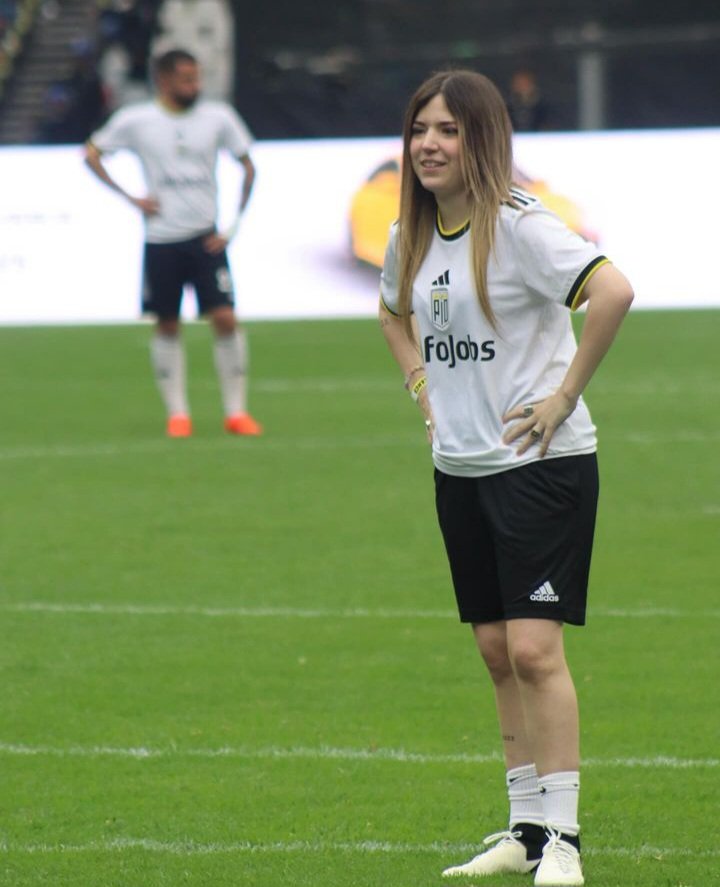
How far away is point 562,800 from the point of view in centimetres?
477

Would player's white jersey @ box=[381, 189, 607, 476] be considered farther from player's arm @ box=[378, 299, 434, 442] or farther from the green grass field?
the green grass field

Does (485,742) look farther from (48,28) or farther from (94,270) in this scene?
(48,28)

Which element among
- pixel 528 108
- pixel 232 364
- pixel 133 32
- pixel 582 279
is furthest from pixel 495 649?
pixel 133 32

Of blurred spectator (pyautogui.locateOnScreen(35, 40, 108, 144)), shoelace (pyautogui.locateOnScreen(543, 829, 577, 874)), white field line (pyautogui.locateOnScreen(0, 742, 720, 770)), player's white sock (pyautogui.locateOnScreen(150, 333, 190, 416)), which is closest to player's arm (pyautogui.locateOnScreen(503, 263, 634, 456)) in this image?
shoelace (pyautogui.locateOnScreen(543, 829, 577, 874))

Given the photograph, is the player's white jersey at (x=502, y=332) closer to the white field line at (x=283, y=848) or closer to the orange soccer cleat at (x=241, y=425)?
the white field line at (x=283, y=848)

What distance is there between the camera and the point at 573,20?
98.9 ft

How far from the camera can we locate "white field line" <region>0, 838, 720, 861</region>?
5.09 meters

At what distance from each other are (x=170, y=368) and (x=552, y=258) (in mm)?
8970

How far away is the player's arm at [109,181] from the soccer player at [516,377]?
8.77 metres

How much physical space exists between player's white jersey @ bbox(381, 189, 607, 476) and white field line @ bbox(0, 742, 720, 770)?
1.46 metres

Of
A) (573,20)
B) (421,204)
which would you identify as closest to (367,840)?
(421,204)

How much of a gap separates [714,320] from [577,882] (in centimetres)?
1671

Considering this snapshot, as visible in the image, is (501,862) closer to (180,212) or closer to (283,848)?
(283,848)

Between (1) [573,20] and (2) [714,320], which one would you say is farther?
(1) [573,20]
